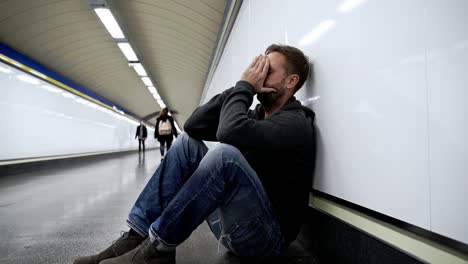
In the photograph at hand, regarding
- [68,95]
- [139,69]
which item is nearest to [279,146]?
[139,69]

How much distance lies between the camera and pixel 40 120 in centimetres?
717

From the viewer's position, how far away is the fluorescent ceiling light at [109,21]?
16.9 feet

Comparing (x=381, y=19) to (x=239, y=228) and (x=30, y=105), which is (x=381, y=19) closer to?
(x=239, y=228)

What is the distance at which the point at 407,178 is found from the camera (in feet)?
2.74

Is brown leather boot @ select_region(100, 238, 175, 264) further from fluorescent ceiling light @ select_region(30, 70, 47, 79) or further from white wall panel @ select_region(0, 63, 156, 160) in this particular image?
fluorescent ceiling light @ select_region(30, 70, 47, 79)

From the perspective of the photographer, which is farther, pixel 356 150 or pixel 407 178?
pixel 356 150

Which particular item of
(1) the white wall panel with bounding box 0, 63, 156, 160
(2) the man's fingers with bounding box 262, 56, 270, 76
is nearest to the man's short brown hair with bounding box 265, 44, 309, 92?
(2) the man's fingers with bounding box 262, 56, 270, 76

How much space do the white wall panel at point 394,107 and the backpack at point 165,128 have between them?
7101 mm

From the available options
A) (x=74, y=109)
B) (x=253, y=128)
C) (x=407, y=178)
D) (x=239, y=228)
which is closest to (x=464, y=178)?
(x=407, y=178)

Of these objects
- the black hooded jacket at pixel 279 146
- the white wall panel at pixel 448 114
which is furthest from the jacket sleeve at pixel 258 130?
the white wall panel at pixel 448 114

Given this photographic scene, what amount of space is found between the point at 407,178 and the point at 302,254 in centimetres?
102

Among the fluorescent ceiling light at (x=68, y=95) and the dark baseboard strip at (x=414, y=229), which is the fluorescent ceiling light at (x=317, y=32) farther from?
the fluorescent ceiling light at (x=68, y=95)

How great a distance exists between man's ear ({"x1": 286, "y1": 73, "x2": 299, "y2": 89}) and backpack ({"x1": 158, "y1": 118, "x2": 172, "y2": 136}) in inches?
274

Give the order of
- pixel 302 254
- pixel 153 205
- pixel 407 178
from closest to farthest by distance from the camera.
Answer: pixel 407 178, pixel 153 205, pixel 302 254
